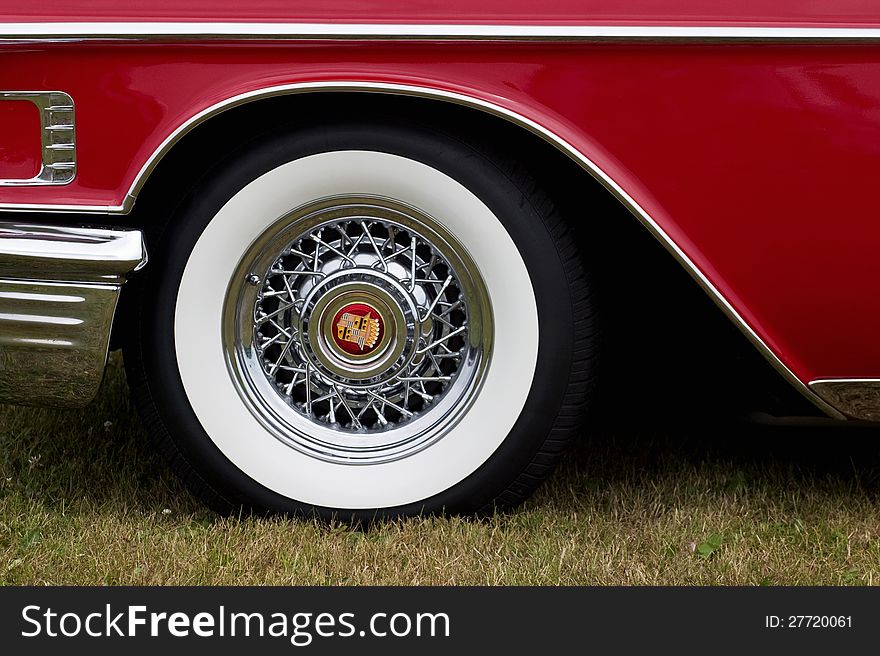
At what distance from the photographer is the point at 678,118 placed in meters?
1.88

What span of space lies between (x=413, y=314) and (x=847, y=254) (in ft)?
2.77

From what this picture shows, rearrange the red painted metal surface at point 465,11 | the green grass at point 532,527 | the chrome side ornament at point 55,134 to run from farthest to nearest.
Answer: the green grass at point 532,527 < the chrome side ornament at point 55,134 < the red painted metal surface at point 465,11

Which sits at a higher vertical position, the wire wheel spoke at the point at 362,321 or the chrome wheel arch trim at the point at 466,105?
the chrome wheel arch trim at the point at 466,105

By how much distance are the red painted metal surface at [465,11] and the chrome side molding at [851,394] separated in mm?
676

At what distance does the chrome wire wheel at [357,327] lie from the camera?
6.98ft

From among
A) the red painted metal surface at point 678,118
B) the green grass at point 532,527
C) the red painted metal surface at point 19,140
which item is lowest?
the green grass at point 532,527

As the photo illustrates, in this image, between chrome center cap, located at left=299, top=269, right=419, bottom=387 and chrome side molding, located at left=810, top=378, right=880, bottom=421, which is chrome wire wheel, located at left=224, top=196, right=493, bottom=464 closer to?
chrome center cap, located at left=299, top=269, right=419, bottom=387

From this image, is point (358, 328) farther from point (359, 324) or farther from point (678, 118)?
point (678, 118)

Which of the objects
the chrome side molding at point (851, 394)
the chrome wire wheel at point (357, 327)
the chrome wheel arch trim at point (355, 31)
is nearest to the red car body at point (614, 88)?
the chrome wheel arch trim at point (355, 31)

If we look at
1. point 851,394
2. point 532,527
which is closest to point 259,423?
point 532,527

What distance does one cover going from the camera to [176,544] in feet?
7.07

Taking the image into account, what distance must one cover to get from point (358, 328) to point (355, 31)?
1.95 feet

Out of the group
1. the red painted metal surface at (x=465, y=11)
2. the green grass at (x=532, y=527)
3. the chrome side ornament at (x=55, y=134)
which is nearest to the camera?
the red painted metal surface at (x=465, y=11)

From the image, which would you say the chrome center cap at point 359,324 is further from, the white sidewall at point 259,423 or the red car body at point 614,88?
the red car body at point 614,88
